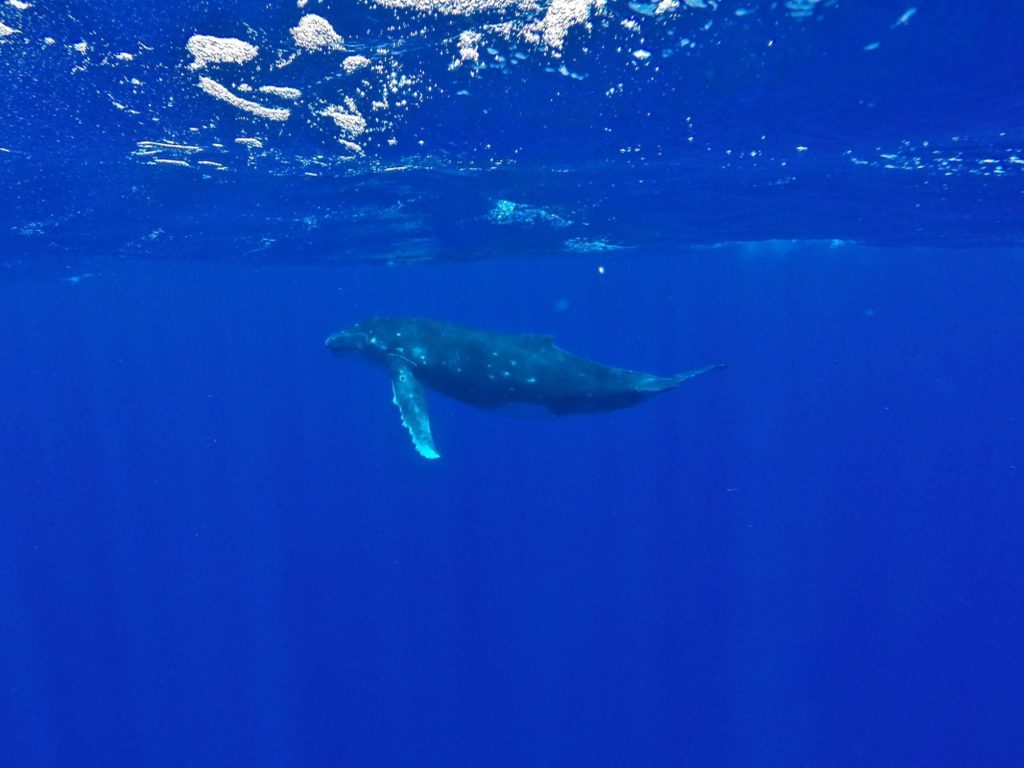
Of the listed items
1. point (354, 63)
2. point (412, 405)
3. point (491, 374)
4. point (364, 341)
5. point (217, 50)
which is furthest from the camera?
point (364, 341)

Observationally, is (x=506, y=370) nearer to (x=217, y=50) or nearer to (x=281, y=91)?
(x=281, y=91)

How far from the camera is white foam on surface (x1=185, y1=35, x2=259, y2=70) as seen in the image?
9547mm

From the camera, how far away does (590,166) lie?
17.2m

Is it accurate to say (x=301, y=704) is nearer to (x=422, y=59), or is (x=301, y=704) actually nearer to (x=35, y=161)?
(x=35, y=161)

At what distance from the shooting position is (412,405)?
12.5 metres

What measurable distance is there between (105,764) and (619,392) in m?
25.8

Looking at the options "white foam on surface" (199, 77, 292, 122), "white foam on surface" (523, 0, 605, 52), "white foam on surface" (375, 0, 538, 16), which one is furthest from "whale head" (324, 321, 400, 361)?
"white foam on surface" (375, 0, 538, 16)

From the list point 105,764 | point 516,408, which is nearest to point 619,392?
point 516,408

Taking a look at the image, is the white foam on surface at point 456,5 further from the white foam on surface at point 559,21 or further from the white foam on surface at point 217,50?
the white foam on surface at point 217,50

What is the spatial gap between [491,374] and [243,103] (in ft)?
20.6

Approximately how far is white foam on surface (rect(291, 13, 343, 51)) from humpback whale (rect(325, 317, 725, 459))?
5.18m

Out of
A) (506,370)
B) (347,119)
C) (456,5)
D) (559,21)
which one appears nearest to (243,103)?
(347,119)

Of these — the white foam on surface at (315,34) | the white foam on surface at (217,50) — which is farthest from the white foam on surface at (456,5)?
the white foam on surface at (217,50)

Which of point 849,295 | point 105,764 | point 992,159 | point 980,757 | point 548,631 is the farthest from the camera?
point 849,295
